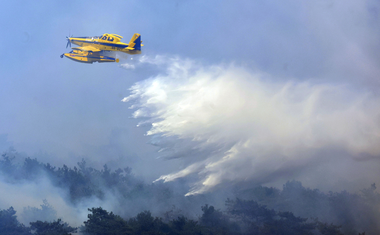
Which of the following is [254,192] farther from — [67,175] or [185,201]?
[67,175]

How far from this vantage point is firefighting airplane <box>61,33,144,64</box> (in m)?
48.1

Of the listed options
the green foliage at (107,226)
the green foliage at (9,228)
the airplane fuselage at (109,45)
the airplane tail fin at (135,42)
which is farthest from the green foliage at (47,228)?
the airplane tail fin at (135,42)

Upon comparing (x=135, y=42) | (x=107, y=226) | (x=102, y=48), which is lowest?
(x=107, y=226)

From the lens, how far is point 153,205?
7419cm

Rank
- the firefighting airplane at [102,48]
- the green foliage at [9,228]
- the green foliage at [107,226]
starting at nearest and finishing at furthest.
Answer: the green foliage at [107,226], the firefighting airplane at [102,48], the green foliage at [9,228]

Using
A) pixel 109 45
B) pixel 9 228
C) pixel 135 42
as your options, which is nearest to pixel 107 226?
pixel 9 228

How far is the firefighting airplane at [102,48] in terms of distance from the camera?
158ft

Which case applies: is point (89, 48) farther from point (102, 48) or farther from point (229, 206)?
point (229, 206)

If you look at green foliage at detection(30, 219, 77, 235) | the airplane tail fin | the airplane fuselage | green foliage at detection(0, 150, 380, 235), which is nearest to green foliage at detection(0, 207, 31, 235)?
green foliage at detection(0, 150, 380, 235)

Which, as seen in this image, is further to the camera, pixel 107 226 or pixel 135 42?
pixel 135 42

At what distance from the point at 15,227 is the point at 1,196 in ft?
76.4

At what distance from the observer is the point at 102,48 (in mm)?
48625

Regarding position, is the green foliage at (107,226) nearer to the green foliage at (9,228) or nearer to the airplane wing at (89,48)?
the green foliage at (9,228)

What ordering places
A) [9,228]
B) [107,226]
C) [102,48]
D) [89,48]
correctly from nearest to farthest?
[107,226], [102,48], [89,48], [9,228]
